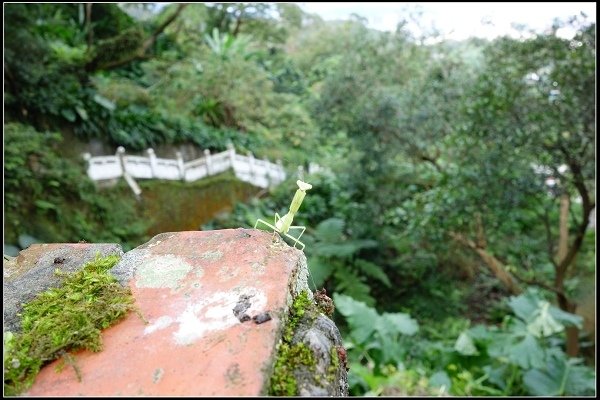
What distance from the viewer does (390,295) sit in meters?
11.4

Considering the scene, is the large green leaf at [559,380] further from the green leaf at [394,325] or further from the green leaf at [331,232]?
the green leaf at [331,232]

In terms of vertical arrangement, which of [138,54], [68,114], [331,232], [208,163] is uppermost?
[138,54]

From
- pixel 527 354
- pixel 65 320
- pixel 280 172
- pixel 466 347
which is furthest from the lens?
pixel 280 172

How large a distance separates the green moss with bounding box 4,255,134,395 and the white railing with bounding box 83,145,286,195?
928cm

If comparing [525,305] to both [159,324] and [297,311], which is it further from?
[159,324]

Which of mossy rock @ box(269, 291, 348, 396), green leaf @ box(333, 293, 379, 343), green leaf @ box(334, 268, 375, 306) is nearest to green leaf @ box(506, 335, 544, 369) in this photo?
green leaf @ box(333, 293, 379, 343)

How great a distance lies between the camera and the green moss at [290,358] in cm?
92

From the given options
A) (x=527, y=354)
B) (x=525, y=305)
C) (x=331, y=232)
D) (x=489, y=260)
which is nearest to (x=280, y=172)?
(x=331, y=232)

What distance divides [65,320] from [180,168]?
11198 mm

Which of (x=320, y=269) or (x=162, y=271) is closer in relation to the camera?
(x=162, y=271)

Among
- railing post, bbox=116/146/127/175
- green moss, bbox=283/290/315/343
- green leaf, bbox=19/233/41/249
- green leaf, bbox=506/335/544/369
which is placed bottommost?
green leaf, bbox=506/335/544/369

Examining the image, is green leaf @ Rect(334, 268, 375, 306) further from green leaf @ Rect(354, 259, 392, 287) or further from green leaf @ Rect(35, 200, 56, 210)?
green leaf @ Rect(35, 200, 56, 210)

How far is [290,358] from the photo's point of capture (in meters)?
1.00

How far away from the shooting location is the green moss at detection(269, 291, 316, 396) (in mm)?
922
